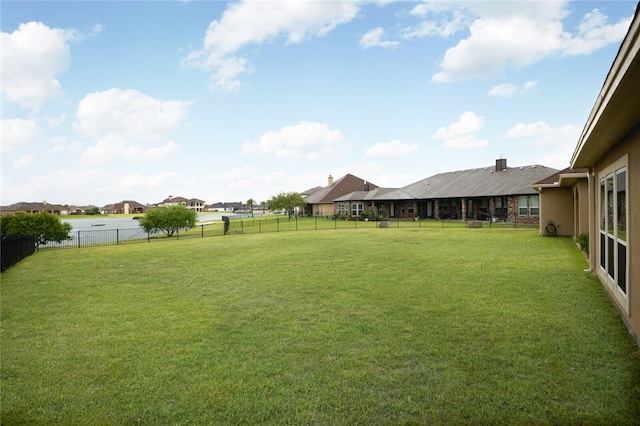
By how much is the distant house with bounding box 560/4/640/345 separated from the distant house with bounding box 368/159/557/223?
2272 cm

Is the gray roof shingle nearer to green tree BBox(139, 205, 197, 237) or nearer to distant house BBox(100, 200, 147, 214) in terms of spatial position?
green tree BBox(139, 205, 197, 237)

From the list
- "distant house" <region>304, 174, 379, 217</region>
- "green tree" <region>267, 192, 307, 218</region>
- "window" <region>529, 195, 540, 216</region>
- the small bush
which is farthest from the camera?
"green tree" <region>267, 192, 307, 218</region>

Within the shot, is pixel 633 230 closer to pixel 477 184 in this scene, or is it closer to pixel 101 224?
pixel 477 184

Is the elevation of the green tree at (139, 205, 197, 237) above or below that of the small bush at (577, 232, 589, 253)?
above

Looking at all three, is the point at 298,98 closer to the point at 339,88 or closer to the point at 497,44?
the point at 339,88

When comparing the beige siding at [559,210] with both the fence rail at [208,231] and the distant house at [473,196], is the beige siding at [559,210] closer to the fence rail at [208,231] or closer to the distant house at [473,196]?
the fence rail at [208,231]

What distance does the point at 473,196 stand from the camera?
31953mm

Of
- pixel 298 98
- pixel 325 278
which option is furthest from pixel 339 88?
pixel 325 278

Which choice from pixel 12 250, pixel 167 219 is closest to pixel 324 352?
pixel 12 250

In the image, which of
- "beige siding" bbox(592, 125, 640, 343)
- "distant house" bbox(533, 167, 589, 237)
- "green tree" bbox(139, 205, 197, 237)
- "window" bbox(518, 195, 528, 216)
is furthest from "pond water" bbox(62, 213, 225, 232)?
"window" bbox(518, 195, 528, 216)

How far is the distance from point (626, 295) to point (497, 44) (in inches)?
387

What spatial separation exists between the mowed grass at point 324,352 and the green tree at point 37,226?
14495 millimetres

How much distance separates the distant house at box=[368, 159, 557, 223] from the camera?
95.3 feet

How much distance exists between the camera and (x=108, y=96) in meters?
16.3
